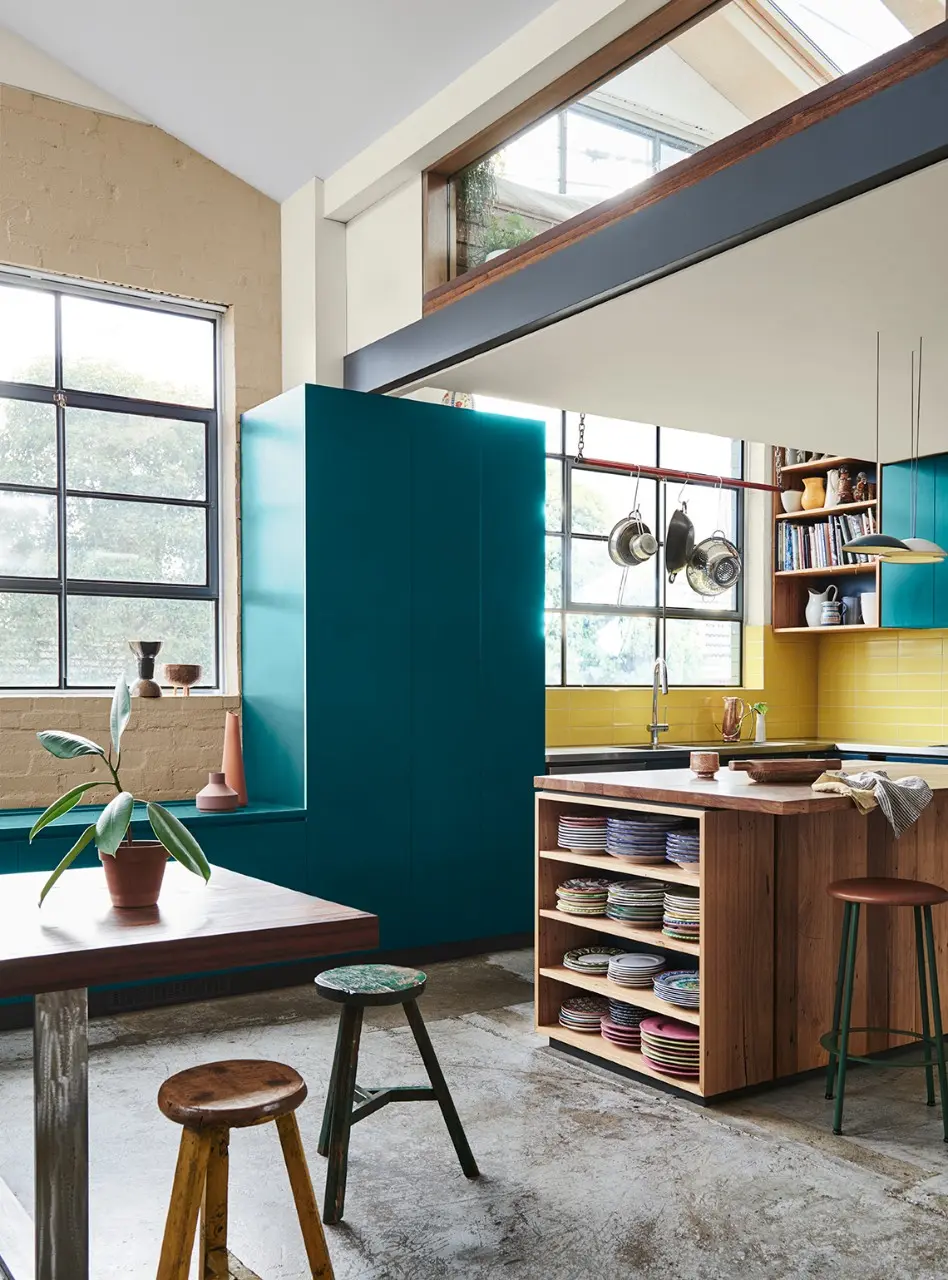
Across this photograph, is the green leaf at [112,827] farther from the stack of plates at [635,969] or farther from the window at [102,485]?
the window at [102,485]

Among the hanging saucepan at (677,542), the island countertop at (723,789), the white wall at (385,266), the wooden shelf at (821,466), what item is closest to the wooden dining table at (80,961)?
the island countertop at (723,789)

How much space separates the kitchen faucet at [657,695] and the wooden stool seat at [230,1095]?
Answer: 4.59 meters

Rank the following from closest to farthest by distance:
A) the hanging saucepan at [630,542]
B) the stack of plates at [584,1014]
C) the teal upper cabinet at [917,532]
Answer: the stack of plates at [584,1014] → the hanging saucepan at [630,542] → the teal upper cabinet at [917,532]

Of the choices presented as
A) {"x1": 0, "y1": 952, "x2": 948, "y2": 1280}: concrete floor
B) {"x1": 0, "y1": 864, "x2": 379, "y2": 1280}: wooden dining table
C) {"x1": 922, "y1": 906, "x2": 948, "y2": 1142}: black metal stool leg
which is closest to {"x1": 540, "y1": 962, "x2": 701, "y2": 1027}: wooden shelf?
{"x1": 0, "y1": 952, "x2": 948, "y2": 1280}: concrete floor

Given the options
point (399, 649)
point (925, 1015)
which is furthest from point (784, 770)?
point (399, 649)

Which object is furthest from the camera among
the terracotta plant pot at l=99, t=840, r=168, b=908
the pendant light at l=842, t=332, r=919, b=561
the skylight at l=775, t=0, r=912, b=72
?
the pendant light at l=842, t=332, r=919, b=561

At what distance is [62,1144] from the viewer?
2092 millimetres

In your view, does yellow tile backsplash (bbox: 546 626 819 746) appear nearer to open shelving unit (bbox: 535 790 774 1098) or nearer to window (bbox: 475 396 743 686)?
window (bbox: 475 396 743 686)

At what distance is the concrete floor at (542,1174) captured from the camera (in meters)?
2.51

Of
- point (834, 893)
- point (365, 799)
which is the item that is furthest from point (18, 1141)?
point (834, 893)

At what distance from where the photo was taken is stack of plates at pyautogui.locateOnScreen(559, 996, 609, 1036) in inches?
151

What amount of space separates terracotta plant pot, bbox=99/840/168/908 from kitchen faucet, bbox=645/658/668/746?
4.55 metres

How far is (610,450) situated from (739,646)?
1675 millimetres

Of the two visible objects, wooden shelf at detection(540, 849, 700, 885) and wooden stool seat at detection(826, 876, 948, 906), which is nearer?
wooden stool seat at detection(826, 876, 948, 906)
